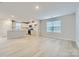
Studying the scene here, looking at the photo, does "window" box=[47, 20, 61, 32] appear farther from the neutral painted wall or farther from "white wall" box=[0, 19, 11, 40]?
"white wall" box=[0, 19, 11, 40]

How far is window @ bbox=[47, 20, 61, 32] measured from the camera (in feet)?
33.7

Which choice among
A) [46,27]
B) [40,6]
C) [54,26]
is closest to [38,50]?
[40,6]

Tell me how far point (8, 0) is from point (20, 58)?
1775 millimetres

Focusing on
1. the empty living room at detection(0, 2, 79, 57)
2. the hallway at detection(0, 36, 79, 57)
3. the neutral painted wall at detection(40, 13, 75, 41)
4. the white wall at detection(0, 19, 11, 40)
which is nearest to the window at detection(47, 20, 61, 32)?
the empty living room at detection(0, 2, 79, 57)

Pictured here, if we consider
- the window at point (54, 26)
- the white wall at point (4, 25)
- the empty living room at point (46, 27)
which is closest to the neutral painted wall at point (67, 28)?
the empty living room at point (46, 27)

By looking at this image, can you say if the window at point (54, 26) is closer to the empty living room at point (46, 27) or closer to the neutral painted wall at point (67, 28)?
the empty living room at point (46, 27)

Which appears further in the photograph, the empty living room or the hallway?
the empty living room

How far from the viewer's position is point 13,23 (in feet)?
46.7

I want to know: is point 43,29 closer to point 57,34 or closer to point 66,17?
point 57,34

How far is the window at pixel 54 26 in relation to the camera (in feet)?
33.7

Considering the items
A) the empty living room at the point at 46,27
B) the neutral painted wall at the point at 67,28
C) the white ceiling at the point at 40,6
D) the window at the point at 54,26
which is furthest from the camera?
the window at the point at 54,26

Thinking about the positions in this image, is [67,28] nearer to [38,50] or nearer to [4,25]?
[38,50]

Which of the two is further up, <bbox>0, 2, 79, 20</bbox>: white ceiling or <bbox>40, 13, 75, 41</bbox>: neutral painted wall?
<bbox>0, 2, 79, 20</bbox>: white ceiling

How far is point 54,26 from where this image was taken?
10922 millimetres
